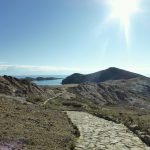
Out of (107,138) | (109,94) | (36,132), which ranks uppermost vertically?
(36,132)

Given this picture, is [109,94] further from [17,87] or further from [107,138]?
[107,138]

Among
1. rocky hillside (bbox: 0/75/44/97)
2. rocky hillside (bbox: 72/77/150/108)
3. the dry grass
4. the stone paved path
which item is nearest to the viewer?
the dry grass

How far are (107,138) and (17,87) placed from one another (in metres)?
50.1

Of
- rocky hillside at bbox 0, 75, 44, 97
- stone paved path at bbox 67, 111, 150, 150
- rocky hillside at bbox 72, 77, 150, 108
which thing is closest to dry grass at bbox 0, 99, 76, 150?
stone paved path at bbox 67, 111, 150, 150

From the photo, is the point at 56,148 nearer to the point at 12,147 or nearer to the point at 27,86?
the point at 12,147

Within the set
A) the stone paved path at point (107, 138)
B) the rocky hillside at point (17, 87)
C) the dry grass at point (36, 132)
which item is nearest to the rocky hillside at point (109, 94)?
the rocky hillside at point (17, 87)

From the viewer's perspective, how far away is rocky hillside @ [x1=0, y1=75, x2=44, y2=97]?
59800mm

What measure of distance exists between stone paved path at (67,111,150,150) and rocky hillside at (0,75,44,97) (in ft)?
126

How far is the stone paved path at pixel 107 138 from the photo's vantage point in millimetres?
16188

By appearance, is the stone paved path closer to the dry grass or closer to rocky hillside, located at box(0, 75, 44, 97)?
the dry grass

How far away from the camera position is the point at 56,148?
606 inches

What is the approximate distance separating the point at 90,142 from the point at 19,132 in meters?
4.23

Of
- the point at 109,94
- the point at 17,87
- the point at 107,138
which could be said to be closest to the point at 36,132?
the point at 107,138

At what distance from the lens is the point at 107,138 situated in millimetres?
18297
